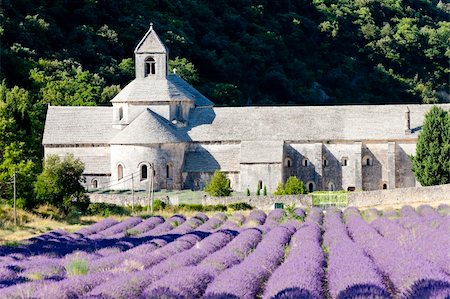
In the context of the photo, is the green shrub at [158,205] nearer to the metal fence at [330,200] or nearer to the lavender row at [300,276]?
the metal fence at [330,200]

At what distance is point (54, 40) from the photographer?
304 ft

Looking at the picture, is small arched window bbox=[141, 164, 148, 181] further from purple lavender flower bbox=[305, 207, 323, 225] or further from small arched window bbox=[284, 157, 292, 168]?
purple lavender flower bbox=[305, 207, 323, 225]

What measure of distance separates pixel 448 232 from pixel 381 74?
98.0m

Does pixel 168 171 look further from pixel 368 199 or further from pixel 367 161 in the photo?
pixel 367 161

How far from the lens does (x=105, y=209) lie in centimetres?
4950

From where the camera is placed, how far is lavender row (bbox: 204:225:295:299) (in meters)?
15.3

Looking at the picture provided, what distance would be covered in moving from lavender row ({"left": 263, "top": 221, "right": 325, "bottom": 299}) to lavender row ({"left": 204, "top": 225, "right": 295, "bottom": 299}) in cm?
29

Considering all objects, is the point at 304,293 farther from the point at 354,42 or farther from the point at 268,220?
the point at 354,42

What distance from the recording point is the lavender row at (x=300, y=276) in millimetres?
14453

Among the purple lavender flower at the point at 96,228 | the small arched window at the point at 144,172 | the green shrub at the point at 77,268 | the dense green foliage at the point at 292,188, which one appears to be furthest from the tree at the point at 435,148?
the green shrub at the point at 77,268

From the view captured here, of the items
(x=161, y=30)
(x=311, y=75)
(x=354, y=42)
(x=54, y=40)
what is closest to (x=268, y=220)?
(x=54, y=40)

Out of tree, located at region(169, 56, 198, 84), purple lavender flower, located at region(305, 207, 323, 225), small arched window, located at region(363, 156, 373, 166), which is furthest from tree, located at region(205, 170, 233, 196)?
tree, located at region(169, 56, 198, 84)

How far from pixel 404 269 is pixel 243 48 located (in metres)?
99.3

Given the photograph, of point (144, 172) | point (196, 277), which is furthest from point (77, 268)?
point (144, 172)
